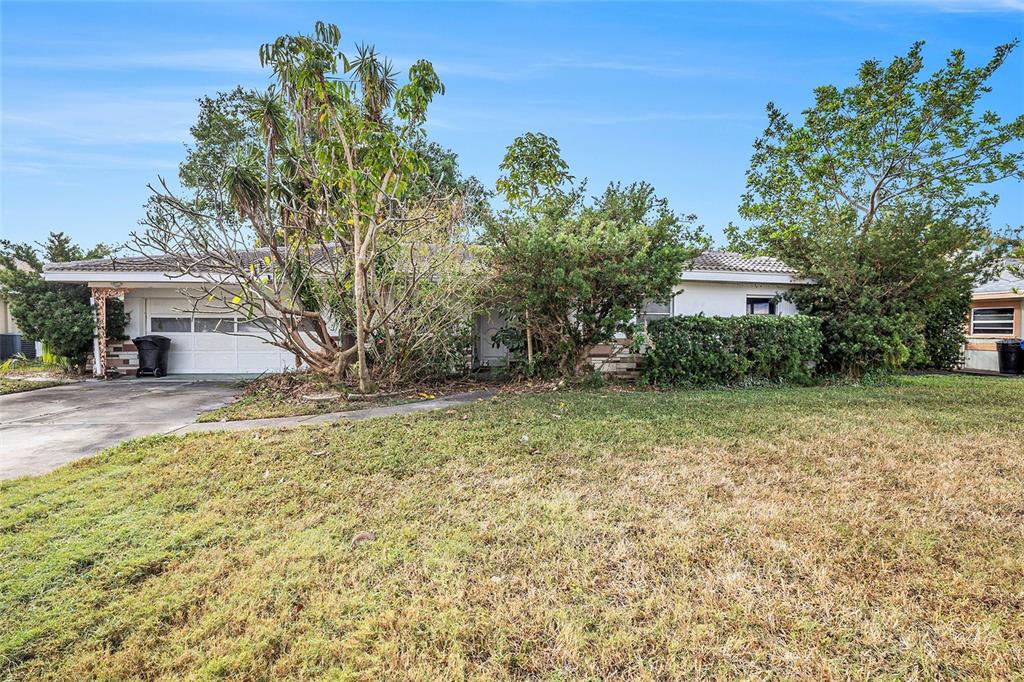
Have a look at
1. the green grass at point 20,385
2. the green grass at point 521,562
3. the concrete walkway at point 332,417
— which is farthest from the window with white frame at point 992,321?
the green grass at point 20,385

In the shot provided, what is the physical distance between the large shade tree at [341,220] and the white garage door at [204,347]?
163 inches

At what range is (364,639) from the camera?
2203mm

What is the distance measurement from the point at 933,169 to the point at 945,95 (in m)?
2.28

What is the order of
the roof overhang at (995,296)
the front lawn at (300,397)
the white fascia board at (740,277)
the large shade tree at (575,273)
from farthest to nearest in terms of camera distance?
the roof overhang at (995,296)
the white fascia board at (740,277)
the large shade tree at (575,273)
the front lawn at (300,397)

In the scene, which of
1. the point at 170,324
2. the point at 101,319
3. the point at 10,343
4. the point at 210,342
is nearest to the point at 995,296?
the point at 210,342

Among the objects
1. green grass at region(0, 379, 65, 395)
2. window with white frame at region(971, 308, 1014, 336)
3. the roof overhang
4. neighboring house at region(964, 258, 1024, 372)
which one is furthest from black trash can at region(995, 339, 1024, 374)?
green grass at region(0, 379, 65, 395)

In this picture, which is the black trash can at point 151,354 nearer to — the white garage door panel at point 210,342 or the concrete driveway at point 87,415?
the white garage door panel at point 210,342

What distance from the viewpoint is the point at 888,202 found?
16875mm

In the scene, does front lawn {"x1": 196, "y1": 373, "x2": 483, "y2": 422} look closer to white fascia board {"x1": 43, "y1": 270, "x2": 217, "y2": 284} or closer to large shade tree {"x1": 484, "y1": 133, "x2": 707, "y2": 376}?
large shade tree {"x1": 484, "y1": 133, "x2": 707, "y2": 376}

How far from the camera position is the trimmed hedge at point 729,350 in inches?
376

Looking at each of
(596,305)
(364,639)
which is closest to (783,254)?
(596,305)

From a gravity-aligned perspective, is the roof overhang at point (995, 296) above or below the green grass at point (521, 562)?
above

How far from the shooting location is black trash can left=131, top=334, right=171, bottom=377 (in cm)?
1223

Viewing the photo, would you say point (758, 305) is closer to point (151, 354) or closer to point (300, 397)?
point (300, 397)
